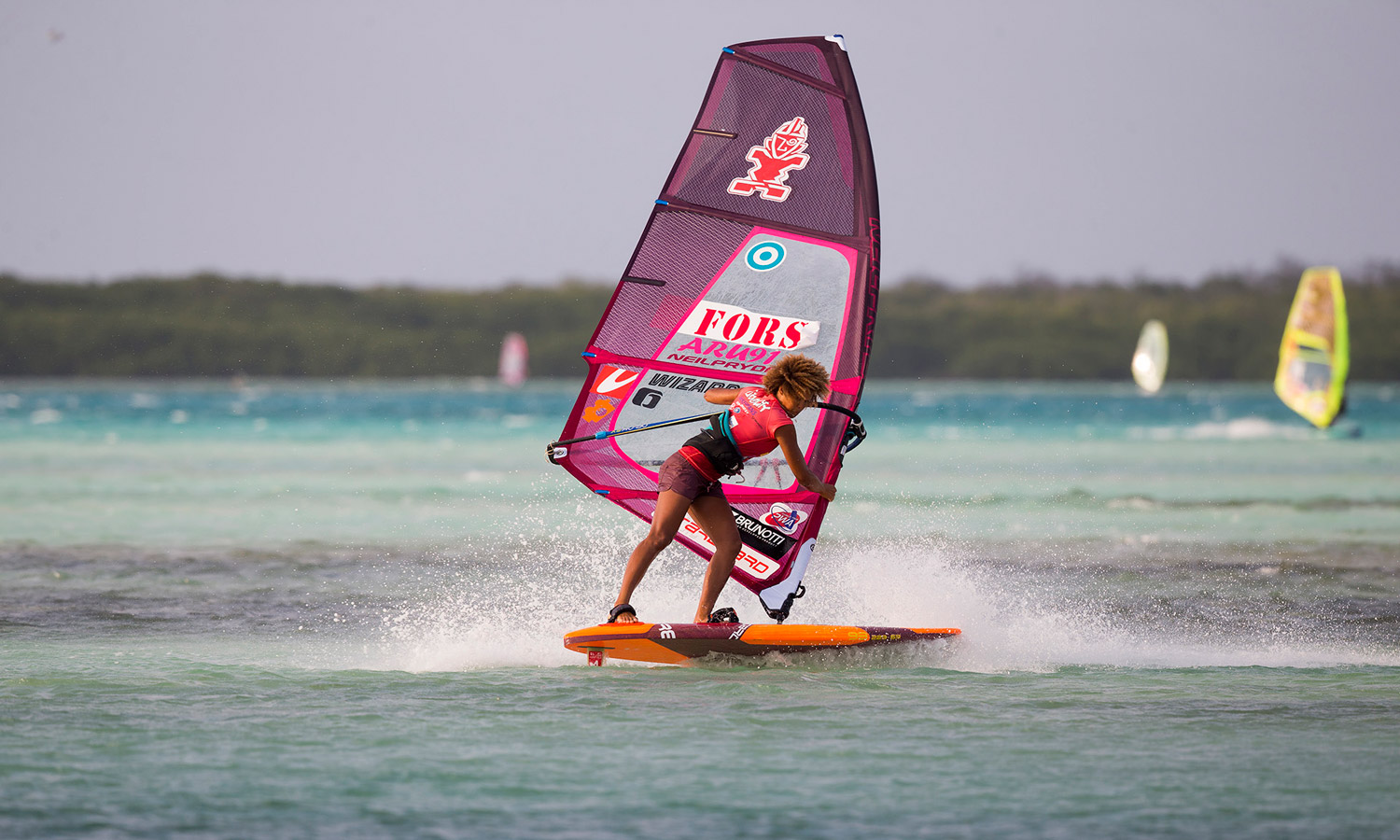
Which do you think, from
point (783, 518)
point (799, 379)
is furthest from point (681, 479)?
point (783, 518)

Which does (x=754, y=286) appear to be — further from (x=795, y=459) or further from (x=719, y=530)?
(x=719, y=530)

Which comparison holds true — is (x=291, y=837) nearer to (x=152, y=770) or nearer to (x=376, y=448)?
(x=152, y=770)

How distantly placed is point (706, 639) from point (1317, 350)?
25.6m

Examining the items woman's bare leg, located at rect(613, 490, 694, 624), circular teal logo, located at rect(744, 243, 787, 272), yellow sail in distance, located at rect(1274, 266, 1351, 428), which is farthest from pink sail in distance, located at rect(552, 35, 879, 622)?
yellow sail in distance, located at rect(1274, 266, 1351, 428)

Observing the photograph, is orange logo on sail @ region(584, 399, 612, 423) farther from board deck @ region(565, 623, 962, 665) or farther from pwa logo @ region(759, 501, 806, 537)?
board deck @ region(565, 623, 962, 665)

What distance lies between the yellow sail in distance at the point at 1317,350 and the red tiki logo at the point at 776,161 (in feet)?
75.8

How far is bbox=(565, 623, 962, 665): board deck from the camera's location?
7.06 meters

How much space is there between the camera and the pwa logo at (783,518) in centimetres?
788

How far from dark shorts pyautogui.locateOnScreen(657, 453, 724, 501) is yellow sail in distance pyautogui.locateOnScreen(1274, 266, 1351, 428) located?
2401cm

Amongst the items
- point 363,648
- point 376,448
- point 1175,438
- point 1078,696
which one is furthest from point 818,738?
point 1175,438

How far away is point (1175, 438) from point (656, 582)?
31.9m

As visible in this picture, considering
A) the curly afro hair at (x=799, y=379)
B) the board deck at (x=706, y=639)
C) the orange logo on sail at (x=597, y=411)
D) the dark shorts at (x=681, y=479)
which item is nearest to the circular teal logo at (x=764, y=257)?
the curly afro hair at (x=799, y=379)

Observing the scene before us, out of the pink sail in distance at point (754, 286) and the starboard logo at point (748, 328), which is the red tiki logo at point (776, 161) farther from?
the starboard logo at point (748, 328)

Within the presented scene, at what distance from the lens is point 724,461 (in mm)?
6926
